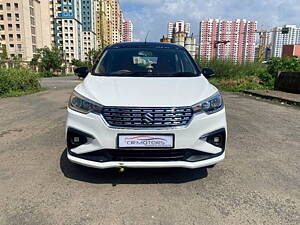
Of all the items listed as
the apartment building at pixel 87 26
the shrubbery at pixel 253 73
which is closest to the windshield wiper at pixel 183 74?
the shrubbery at pixel 253 73

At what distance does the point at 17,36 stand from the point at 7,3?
29.3 feet

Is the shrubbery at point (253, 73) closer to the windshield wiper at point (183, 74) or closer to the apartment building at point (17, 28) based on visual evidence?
the windshield wiper at point (183, 74)

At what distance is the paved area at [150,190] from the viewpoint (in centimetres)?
205

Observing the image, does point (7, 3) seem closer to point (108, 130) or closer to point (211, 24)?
point (211, 24)

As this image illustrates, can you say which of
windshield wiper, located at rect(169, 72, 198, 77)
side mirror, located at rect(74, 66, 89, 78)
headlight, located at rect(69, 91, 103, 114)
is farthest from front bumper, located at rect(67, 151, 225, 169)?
side mirror, located at rect(74, 66, 89, 78)

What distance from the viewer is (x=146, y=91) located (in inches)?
96.0

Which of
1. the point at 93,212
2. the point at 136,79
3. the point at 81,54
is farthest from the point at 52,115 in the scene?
the point at 81,54

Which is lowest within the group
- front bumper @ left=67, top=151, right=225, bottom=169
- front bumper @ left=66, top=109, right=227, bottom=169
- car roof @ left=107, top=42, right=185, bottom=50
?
front bumper @ left=67, top=151, right=225, bottom=169

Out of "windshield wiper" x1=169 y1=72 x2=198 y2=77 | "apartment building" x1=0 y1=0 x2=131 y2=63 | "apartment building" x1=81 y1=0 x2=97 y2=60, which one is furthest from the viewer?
"apartment building" x1=81 y1=0 x2=97 y2=60

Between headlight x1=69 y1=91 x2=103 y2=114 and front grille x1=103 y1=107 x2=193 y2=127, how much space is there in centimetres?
10

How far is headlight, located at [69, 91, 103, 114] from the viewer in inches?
90.1

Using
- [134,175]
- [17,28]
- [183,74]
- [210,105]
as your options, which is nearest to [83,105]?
[134,175]

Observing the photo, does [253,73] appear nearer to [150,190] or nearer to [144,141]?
[150,190]

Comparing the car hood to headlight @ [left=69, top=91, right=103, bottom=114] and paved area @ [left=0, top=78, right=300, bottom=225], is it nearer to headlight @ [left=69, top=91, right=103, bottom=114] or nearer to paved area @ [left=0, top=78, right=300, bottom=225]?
headlight @ [left=69, top=91, right=103, bottom=114]
